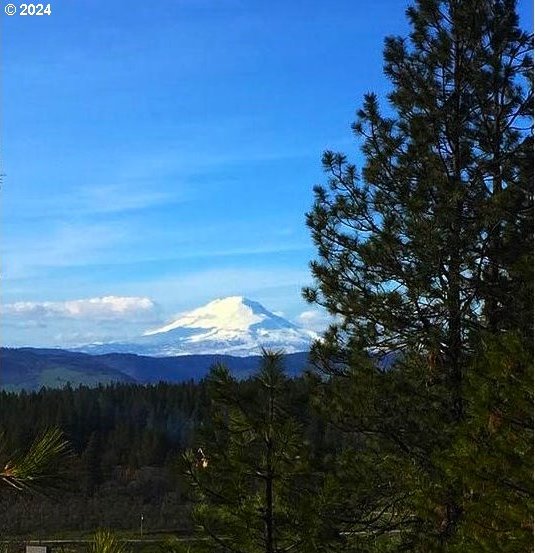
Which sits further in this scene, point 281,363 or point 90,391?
point 90,391

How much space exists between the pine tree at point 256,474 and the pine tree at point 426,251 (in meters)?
1.66

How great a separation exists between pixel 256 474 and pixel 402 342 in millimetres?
3442

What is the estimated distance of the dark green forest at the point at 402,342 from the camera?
11000 mm

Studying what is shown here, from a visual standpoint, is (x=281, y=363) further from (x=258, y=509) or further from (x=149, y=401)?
(x=149, y=401)

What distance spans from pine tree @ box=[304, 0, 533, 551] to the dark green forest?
25 millimetres

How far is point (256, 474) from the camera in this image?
11000mm

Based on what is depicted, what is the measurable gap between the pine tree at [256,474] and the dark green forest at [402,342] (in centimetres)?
2

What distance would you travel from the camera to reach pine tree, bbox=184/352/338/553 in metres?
10.8

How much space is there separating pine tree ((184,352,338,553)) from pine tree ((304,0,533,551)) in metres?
1.66

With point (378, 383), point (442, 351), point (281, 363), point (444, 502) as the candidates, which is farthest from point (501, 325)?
point (281, 363)

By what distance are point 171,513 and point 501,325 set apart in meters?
58.8

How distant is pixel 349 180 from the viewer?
13906 millimetres

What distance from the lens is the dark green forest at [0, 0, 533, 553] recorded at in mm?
11000

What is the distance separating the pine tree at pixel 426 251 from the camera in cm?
1236
